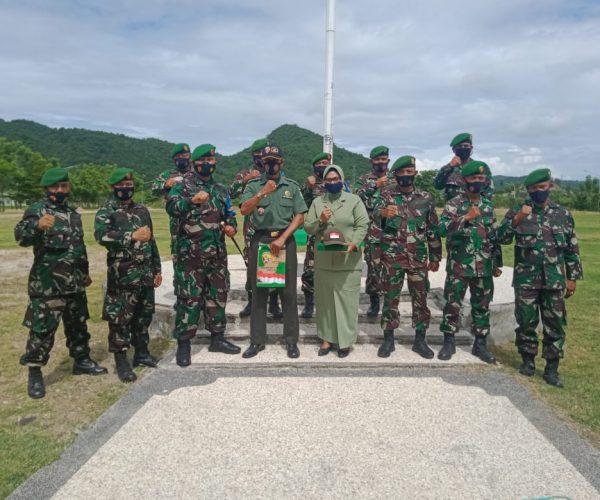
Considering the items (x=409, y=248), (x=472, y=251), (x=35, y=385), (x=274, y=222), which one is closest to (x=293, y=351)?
(x=274, y=222)

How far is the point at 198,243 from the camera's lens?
14.2 feet

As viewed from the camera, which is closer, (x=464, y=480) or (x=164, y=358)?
(x=464, y=480)

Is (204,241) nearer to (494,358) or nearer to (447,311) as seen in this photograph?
(447,311)

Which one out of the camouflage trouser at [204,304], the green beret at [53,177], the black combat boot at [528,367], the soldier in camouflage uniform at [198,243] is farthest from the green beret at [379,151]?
the green beret at [53,177]

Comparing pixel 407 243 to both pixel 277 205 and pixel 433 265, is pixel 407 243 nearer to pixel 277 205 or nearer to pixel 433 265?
pixel 433 265

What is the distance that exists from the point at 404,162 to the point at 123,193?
2794mm

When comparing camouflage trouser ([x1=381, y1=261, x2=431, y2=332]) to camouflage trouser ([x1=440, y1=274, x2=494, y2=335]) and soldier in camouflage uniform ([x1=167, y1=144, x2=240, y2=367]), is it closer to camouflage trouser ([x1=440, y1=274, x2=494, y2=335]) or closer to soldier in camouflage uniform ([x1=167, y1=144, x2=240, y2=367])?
camouflage trouser ([x1=440, y1=274, x2=494, y2=335])

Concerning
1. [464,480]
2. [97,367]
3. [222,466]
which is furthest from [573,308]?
[97,367]

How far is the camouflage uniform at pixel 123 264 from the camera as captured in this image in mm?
4066

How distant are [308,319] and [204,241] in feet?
5.93

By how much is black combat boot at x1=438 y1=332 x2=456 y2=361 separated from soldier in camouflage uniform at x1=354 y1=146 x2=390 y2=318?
42.5 inches

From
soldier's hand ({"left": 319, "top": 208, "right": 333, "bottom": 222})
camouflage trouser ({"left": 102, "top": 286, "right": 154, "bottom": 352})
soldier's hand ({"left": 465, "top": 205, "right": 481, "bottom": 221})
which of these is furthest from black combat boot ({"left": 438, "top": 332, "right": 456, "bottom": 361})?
camouflage trouser ({"left": 102, "top": 286, "right": 154, "bottom": 352})

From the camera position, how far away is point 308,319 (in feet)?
17.9

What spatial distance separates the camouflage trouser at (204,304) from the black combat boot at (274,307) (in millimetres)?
1012
